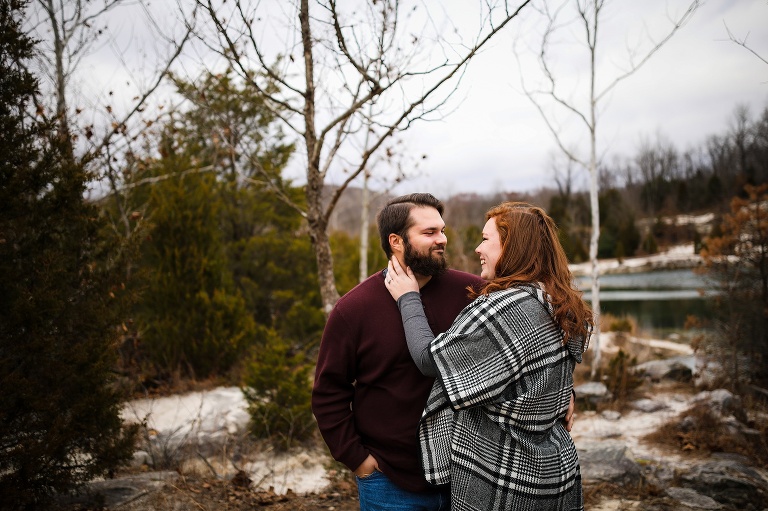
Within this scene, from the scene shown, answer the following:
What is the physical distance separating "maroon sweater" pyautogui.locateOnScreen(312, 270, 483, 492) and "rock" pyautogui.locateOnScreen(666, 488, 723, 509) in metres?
3.12

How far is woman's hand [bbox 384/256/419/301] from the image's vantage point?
2.38m

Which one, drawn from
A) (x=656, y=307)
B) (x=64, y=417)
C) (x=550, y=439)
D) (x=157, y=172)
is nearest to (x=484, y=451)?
(x=550, y=439)

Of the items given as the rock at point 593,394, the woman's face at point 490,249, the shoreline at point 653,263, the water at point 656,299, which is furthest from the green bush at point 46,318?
the shoreline at point 653,263

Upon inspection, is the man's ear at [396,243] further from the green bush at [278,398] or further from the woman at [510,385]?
the green bush at [278,398]

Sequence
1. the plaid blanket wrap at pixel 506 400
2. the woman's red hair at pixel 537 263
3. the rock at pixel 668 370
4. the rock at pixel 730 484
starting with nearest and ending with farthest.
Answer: the plaid blanket wrap at pixel 506 400, the woman's red hair at pixel 537 263, the rock at pixel 730 484, the rock at pixel 668 370

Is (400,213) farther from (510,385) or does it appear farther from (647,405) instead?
(647,405)

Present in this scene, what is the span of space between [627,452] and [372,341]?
3994 mm

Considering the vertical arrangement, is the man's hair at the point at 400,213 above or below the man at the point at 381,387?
above

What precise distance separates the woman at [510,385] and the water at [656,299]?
8730mm

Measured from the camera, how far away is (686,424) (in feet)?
21.8

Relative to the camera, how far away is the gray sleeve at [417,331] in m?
2.12

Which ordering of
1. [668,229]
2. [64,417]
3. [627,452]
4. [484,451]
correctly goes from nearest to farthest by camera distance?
[484,451] → [64,417] → [627,452] → [668,229]

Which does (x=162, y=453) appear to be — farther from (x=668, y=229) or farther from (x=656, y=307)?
(x=668, y=229)

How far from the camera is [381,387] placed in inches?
92.3
